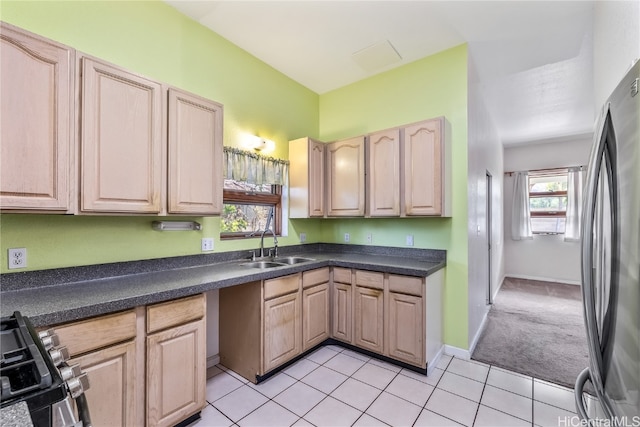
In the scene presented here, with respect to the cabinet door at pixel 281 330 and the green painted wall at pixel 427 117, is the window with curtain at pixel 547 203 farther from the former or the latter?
the cabinet door at pixel 281 330

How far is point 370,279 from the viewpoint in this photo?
102 inches

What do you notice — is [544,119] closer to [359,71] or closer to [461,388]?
[359,71]

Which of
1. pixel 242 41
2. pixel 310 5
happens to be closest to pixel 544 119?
pixel 310 5

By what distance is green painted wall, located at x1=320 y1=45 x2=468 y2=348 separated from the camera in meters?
2.70

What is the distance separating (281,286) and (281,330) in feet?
1.20

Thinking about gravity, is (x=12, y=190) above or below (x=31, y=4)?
below

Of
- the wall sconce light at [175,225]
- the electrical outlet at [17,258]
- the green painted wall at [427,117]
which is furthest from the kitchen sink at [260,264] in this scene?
the electrical outlet at [17,258]

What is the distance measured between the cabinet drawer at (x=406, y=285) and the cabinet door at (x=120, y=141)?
1.91m

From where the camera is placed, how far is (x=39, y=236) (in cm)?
163

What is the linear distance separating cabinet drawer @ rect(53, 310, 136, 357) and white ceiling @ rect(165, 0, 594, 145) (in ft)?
7.52

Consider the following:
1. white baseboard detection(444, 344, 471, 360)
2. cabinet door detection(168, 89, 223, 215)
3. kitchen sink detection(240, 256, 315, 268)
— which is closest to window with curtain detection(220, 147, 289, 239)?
kitchen sink detection(240, 256, 315, 268)

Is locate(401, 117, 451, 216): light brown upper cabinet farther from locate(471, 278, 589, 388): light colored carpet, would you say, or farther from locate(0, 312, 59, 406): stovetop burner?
locate(0, 312, 59, 406): stovetop burner

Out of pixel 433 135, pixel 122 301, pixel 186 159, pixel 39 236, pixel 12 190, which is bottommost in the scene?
pixel 122 301

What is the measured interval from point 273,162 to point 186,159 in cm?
115
